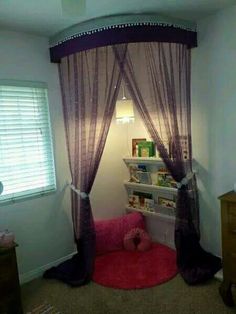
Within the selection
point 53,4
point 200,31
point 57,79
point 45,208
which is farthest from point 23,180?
point 200,31

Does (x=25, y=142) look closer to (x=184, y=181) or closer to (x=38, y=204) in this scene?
(x=38, y=204)

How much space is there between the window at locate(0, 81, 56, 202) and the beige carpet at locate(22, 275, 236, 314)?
917 mm

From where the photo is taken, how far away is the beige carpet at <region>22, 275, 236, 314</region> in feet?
7.40

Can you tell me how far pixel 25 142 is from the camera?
277 cm

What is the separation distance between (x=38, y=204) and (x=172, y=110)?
62.8 inches

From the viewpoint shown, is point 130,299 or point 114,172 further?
point 114,172

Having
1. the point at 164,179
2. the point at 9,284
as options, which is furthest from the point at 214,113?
the point at 9,284

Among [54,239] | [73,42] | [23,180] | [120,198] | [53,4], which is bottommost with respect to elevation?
[54,239]

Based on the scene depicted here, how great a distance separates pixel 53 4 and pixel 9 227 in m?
1.95

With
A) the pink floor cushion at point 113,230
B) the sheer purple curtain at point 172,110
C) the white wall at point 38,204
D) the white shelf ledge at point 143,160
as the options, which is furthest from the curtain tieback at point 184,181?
the white wall at point 38,204

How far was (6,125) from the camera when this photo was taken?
8.64ft

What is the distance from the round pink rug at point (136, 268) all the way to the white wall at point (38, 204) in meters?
0.49

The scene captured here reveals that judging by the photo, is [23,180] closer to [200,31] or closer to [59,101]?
[59,101]

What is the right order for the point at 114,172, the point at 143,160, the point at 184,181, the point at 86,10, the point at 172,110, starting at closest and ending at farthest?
the point at 86,10
the point at 172,110
the point at 184,181
the point at 143,160
the point at 114,172
